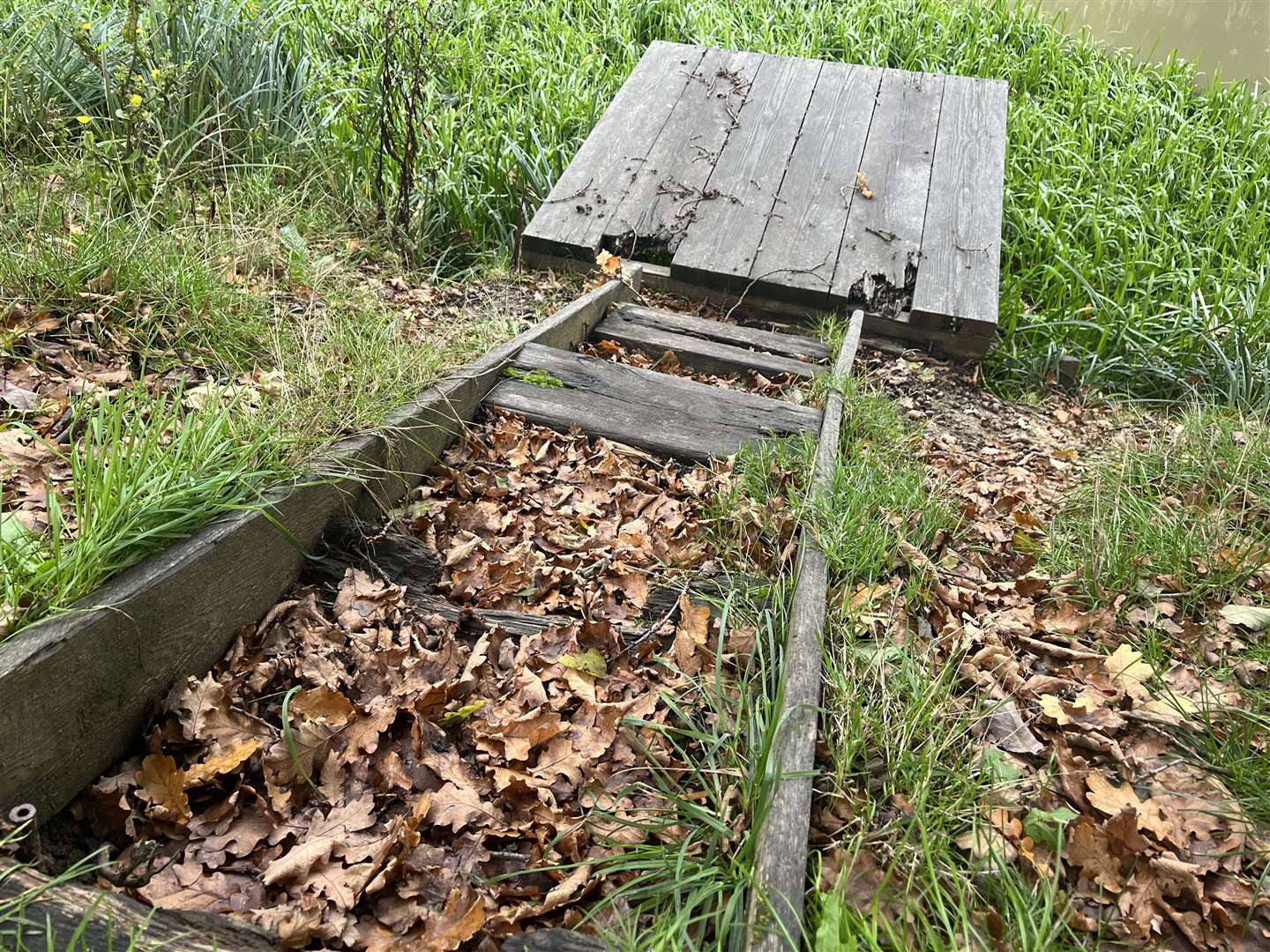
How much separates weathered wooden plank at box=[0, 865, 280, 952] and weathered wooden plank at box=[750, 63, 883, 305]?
4.02 meters

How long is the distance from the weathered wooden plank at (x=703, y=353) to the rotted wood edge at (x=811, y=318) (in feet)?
1.73

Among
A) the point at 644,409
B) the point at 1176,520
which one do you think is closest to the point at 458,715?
the point at 644,409

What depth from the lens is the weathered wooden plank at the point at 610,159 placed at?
4.95 meters

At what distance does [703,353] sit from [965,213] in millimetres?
2061

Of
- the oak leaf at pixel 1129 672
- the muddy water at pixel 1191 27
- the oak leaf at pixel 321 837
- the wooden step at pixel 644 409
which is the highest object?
the muddy water at pixel 1191 27

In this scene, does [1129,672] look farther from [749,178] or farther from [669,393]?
[749,178]

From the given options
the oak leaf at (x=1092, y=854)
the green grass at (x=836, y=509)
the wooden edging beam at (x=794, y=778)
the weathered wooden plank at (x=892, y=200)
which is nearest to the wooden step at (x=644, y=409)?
the green grass at (x=836, y=509)

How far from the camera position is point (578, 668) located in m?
2.18

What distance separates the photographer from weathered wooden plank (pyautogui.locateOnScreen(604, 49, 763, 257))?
4.99 meters

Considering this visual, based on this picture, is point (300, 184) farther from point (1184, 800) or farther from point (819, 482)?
point (1184, 800)

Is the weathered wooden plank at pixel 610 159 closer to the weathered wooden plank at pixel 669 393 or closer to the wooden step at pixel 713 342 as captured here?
the wooden step at pixel 713 342

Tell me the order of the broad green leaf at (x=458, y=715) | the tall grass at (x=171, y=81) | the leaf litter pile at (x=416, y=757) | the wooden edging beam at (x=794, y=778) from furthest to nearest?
the tall grass at (x=171, y=81) < the broad green leaf at (x=458, y=715) < the leaf litter pile at (x=416, y=757) < the wooden edging beam at (x=794, y=778)

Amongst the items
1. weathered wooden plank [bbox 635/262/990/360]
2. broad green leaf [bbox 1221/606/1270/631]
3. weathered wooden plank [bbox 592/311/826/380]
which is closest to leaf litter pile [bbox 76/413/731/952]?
broad green leaf [bbox 1221/606/1270/631]

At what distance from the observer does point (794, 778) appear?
1662 mm
